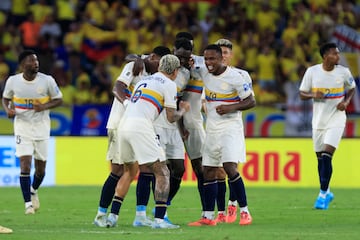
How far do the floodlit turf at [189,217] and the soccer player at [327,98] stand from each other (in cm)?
99

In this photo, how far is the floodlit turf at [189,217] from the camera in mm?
12906

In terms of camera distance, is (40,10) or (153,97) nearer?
(153,97)

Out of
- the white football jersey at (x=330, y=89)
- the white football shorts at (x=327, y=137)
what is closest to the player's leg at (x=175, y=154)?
the white football shorts at (x=327, y=137)

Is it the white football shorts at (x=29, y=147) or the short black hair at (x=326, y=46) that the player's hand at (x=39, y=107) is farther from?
the short black hair at (x=326, y=46)

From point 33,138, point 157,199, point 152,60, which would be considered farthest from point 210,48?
point 33,138

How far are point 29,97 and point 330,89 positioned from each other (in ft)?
16.1

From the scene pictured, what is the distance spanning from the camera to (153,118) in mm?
13477

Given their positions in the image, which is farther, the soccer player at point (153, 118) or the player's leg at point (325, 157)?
the player's leg at point (325, 157)

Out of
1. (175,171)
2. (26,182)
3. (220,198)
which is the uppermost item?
(175,171)

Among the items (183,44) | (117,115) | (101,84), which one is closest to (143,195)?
(117,115)

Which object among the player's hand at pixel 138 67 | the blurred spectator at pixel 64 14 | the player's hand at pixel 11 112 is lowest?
the player's hand at pixel 11 112

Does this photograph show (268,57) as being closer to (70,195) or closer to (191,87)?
(70,195)

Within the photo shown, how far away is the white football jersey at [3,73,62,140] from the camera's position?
17172 millimetres

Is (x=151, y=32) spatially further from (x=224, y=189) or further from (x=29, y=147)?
(x=224, y=189)
